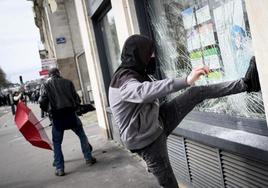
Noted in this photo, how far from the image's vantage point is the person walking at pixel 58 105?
610cm

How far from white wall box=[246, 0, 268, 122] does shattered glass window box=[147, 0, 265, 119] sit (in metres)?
0.69

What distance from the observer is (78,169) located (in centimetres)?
639

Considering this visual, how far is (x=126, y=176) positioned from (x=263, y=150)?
306 cm

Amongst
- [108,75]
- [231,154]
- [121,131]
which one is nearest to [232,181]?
[231,154]

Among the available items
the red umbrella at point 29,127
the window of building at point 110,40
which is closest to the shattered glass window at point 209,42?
the window of building at point 110,40

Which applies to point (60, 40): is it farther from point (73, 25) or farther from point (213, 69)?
point (213, 69)

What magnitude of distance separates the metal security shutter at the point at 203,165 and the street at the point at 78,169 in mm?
882

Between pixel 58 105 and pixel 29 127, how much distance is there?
1.89 feet

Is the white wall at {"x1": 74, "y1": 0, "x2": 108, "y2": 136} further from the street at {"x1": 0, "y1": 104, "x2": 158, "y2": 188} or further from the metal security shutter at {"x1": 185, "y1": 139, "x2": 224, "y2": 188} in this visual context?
the metal security shutter at {"x1": 185, "y1": 139, "x2": 224, "y2": 188}

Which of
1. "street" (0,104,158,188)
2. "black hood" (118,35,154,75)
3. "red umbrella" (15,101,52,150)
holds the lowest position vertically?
"street" (0,104,158,188)

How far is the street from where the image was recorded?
5375mm

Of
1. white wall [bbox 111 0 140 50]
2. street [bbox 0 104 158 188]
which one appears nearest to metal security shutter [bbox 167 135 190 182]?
street [bbox 0 104 158 188]

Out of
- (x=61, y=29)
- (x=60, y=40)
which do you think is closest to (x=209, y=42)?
Result: (x=60, y=40)

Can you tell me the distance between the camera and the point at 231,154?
321cm
